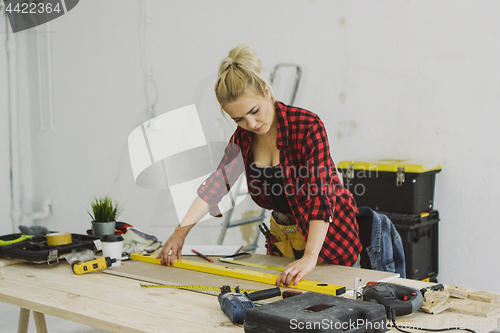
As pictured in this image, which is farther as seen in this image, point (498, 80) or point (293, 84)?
point (293, 84)

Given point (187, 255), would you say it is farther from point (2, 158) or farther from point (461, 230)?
point (2, 158)

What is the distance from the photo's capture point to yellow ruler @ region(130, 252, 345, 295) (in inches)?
51.5

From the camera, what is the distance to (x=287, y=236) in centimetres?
183

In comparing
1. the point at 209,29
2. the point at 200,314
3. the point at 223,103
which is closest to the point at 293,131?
the point at 223,103

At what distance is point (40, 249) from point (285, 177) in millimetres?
899

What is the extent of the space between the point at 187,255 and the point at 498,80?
1742mm

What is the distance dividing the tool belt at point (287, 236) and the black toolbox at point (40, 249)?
2.30ft

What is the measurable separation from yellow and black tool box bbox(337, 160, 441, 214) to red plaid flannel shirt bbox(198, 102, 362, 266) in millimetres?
773

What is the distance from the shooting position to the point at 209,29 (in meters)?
3.45

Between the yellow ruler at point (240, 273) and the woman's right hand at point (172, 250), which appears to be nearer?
the yellow ruler at point (240, 273)

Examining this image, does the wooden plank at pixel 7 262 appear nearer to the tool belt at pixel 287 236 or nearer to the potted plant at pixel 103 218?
the potted plant at pixel 103 218

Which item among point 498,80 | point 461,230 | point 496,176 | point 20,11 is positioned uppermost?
point 20,11

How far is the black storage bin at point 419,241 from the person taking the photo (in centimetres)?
245

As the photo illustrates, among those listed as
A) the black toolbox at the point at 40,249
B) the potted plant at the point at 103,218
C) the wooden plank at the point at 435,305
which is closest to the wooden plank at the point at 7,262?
the black toolbox at the point at 40,249
